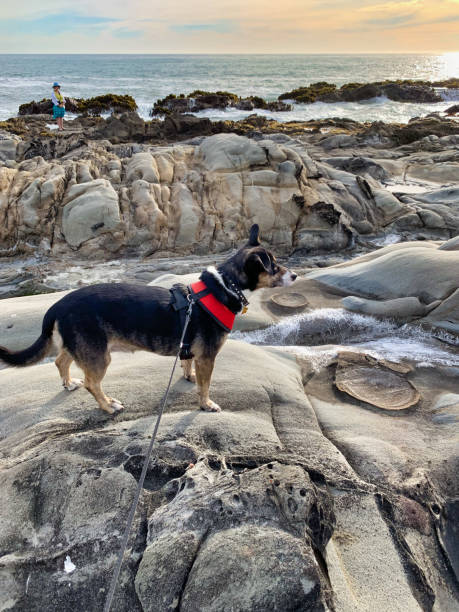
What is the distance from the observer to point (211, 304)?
3510mm

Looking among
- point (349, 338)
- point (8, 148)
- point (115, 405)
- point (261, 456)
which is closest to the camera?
point (261, 456)

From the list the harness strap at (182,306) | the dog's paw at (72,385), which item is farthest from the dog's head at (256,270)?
the dog's paw at (72,385)

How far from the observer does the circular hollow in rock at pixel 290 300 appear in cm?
712

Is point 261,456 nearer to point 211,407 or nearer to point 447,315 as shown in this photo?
point 211,407

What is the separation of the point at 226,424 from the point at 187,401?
2.01ft

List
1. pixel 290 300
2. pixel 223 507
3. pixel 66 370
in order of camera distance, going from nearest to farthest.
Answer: pixel 223 507 → pixel 66 370 → pixel 290 300

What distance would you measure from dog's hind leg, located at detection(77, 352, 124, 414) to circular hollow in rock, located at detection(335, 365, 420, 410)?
2.65 m

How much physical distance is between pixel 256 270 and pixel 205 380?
115 cm

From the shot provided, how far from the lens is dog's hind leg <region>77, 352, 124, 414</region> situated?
3.41m

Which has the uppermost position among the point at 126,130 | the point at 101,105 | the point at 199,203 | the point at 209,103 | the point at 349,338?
the point at 209,103

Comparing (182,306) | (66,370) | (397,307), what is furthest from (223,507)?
(397,307)

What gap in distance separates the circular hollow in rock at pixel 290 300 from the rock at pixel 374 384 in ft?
6.37

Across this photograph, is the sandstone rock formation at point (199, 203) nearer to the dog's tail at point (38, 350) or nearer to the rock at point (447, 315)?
the rock at point (447, 315)

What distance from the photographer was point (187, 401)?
3879mm
